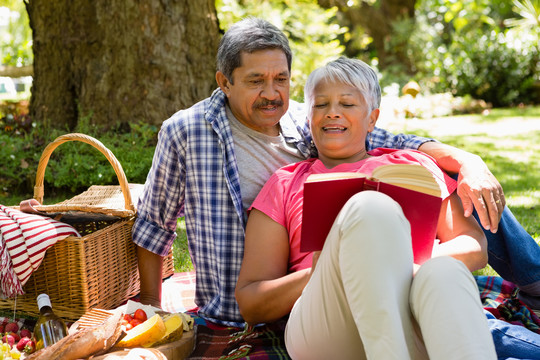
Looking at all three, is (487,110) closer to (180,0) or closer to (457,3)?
(457,3)

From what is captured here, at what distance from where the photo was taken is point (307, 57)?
973 centimetres

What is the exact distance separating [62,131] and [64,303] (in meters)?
3.30

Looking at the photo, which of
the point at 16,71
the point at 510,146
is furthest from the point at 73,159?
the point at 16,71

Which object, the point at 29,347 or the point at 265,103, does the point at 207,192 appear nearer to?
the point at 265,103

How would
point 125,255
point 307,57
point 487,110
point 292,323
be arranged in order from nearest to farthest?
point 292,323, point 125,255, point 307,57, point 487,110

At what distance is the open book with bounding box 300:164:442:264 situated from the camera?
6.10ft

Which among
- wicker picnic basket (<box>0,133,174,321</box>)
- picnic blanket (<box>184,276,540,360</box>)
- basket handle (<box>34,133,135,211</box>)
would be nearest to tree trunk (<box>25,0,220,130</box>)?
basket handle (<box>34,133,135,211</box>)

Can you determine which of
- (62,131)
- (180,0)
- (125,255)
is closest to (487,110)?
(180,0)

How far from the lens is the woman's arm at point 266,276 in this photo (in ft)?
7.18

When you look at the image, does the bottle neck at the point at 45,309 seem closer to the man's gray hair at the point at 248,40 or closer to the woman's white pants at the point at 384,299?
the woman's white pants at the point at 384,299

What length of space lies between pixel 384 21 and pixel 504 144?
29.0ft

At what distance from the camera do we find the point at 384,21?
15945 mm

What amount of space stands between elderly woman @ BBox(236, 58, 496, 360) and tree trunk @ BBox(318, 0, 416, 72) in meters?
13.8

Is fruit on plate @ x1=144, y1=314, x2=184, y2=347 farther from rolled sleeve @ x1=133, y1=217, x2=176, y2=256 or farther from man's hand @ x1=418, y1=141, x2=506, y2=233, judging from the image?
man's hand @ x1=418, y1=141, x2=506, y2=233
